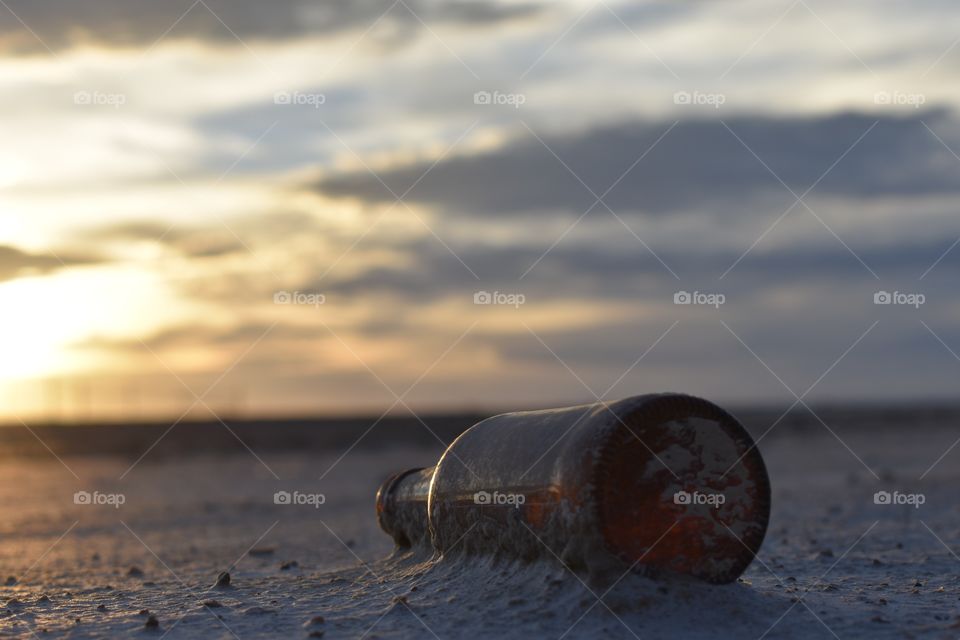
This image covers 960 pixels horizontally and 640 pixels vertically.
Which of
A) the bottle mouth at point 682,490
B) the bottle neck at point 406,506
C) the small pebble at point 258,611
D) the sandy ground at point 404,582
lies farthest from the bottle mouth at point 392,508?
the bottle mouth at point 682,490

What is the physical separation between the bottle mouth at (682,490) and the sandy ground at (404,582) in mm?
229

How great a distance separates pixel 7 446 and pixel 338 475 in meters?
28.7

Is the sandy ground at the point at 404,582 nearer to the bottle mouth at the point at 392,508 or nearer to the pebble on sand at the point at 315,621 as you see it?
the pebble on sand at the point at 315,621

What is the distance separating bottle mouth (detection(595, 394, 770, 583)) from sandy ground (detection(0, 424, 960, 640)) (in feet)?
0.75

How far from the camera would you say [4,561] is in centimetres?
1236

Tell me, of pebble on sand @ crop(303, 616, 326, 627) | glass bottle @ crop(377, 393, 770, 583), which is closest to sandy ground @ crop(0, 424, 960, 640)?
pebble on sand @ crop(303, 616, 326, 627)

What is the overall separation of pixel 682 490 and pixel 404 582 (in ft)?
8.16

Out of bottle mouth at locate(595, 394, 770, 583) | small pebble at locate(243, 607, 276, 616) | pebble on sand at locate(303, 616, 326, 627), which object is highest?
bottle mouth at locate(595, 394, 770, 583)

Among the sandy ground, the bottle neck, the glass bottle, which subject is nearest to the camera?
the sandy ground

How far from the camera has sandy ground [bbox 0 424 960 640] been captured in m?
6.87

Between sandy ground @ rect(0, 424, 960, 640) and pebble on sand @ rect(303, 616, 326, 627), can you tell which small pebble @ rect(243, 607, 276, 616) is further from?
pebble on sand @ rect(303, 616, 326, 627)

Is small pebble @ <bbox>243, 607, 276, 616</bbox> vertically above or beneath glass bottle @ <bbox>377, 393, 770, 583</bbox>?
beneath

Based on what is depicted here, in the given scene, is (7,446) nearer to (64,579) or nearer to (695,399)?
(64,579)

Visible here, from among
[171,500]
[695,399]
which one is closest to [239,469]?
[171,500]
